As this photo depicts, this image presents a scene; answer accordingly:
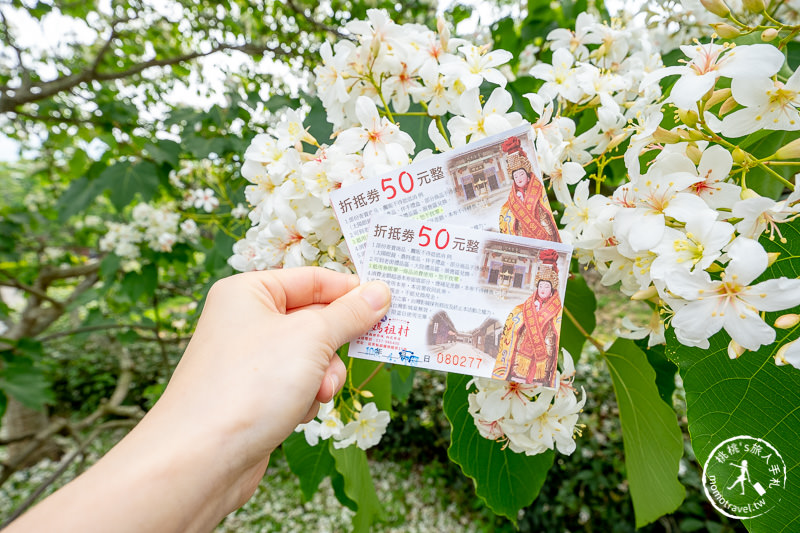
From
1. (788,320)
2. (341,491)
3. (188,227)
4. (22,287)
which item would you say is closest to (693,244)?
(788,320)

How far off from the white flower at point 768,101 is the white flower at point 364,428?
0.97 meters

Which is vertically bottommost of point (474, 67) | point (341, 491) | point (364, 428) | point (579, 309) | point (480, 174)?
point (341, 491)

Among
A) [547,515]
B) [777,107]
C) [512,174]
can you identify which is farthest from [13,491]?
[777,107]

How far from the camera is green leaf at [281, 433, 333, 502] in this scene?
4.33ft

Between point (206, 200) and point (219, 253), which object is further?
point (206, 200)

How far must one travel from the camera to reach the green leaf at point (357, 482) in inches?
45.2

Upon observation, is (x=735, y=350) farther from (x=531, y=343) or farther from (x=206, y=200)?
(x=206, y=200)

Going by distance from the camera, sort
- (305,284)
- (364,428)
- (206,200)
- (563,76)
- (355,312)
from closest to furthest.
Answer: (355,312)
(305,284)
(563,76)
(364,428)
(206,200)

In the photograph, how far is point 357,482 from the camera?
1.21 metres

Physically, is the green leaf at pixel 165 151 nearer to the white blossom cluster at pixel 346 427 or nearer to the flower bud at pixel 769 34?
the white blossom cluster at pixel 346 427

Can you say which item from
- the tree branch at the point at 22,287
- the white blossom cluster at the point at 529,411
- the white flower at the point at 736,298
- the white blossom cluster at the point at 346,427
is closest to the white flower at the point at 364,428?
the white blossom cluster at the point at 346,427

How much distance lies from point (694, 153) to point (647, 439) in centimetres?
67

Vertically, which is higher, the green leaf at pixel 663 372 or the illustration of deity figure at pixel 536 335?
the illustration of deity figure at pixel 536 335

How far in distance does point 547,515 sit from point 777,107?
3286mm
